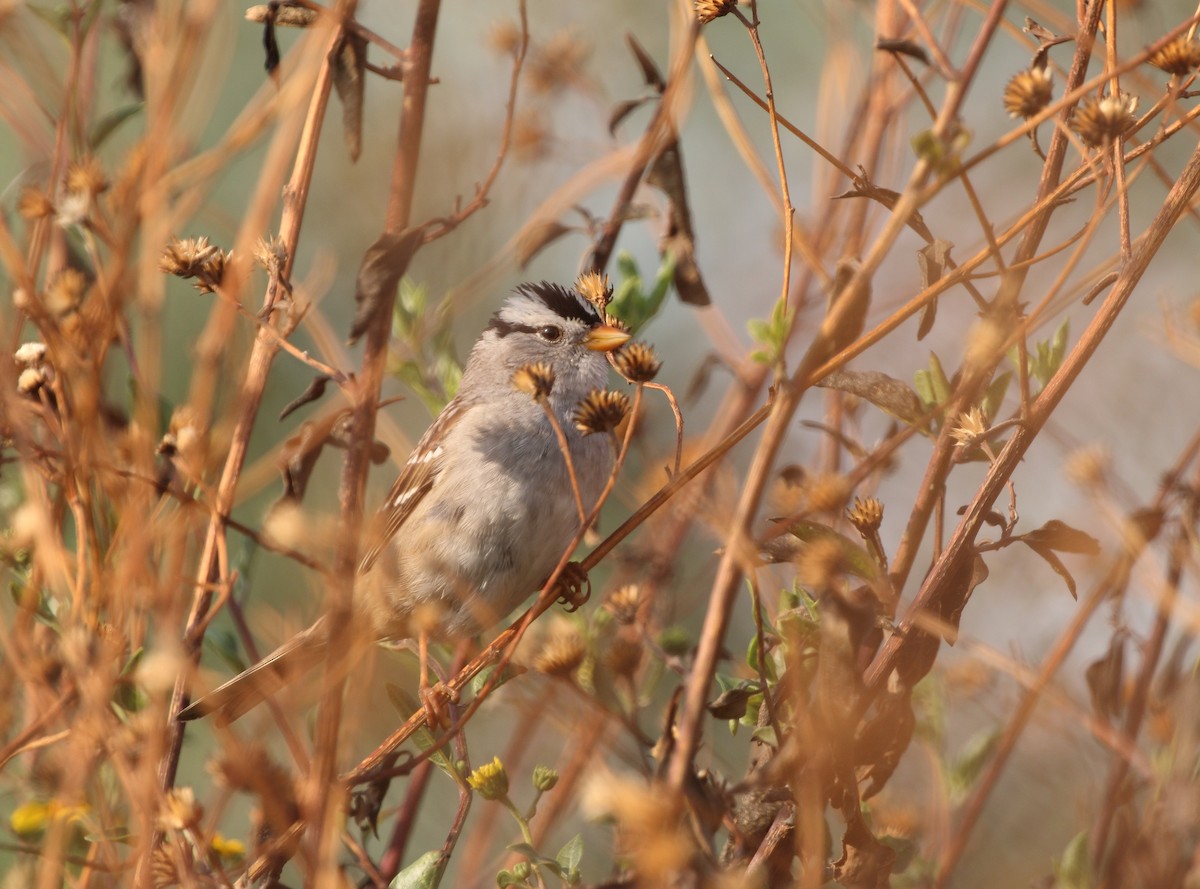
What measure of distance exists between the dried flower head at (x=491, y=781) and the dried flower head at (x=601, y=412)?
0.42 metres

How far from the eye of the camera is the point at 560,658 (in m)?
1.45

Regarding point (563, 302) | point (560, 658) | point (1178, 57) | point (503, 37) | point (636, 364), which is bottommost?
point (560, 658)

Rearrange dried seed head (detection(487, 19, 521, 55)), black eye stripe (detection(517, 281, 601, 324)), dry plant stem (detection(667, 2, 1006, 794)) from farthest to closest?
1. black eye stripe (detection(517, 281, 601, 324))
2. dried seed head (detection(487, 19, 521, 55))
3. dry plant stem (detection(667, 2, 1006, 794))

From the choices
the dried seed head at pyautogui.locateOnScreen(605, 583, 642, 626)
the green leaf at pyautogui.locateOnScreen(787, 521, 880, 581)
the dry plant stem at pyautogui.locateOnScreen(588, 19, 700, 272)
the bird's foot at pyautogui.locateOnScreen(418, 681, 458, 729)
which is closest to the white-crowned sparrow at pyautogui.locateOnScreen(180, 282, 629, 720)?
the dry plant stem at pyautogui.locateOnScreen(588, 19, 700, 272)

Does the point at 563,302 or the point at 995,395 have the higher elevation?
the point at 563,302

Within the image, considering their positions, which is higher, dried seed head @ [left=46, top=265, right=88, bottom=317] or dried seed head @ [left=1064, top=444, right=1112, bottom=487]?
dried seed head @ [left=1064, top=444, right=1112, bottom=487]

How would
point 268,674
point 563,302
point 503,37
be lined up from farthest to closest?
1. point 563,302
2. point 503,37
3. point 268,674

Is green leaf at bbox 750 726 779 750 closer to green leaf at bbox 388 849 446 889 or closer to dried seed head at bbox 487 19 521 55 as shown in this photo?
green leaf at bbox 388 849 446 889

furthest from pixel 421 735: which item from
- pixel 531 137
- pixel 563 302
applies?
pixel 563 302

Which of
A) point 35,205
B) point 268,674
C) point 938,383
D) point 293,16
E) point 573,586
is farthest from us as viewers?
point 573,586

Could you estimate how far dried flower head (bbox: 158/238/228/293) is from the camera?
1.50 metres

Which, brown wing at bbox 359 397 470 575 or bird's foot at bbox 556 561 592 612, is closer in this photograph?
bird's foot at bbox 556 561 592 612

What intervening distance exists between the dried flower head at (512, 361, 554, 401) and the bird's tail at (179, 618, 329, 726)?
681 mm

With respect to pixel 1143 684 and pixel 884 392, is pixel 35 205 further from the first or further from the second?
pixel 1143 684
